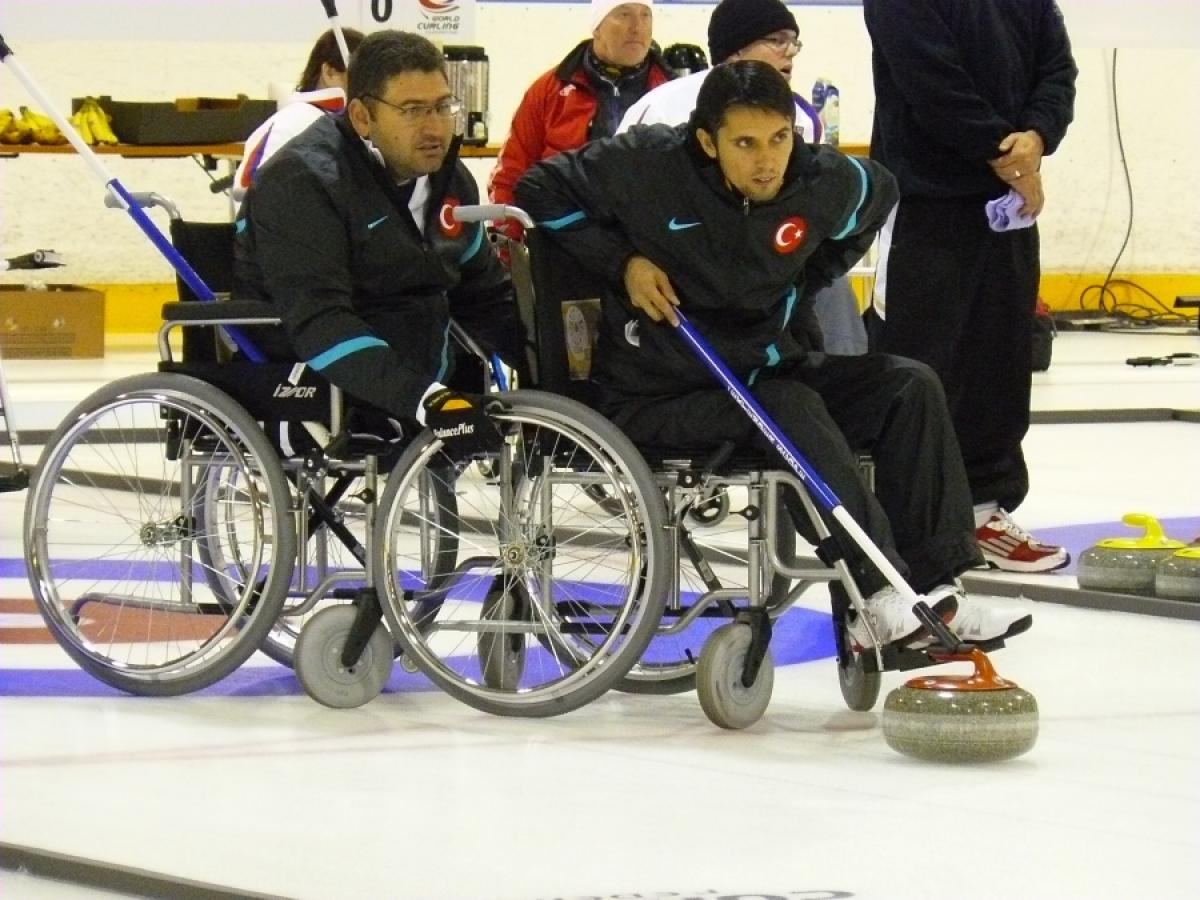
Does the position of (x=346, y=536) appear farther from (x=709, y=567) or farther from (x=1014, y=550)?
(x=1014, y=550)

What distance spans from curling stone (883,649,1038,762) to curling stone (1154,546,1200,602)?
1.15 m

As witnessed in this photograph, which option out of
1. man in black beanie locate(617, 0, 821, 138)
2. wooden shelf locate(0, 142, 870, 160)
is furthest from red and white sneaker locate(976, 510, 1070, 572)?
wooden shelf locate(0, 142, 870, 160)

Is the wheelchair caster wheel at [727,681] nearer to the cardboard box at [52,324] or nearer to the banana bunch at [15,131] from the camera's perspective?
the banana bunch at [15,131]

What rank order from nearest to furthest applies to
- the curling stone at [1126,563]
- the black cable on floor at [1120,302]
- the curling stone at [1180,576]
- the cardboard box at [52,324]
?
1. the curling stone at [1180,576]
2. the curling stone at [1126,563]
3. the cardboard box at [52,324]
4. the black cable on floor at [1120,302]

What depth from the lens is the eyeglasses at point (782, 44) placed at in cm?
393

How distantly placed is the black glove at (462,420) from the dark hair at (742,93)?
50 cm

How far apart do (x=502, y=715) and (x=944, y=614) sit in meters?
0.62

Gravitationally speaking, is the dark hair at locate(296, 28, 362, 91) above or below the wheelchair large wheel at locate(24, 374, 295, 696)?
above

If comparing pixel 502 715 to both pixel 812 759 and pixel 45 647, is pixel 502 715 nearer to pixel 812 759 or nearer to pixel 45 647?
pixel 812 759

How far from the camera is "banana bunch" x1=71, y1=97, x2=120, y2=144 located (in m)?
8.31

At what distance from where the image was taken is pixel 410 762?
8.81ft

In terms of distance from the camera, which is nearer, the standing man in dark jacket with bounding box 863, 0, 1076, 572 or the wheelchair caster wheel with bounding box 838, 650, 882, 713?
the wheelchair caster wheel with bounding box 838, 650, 882, 713

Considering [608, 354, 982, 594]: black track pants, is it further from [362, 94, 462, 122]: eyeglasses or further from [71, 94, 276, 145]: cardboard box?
[71, 94, 276, 145]: cardboard box

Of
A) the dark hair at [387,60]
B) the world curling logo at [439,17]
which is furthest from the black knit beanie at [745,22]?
the world curling logo at [439,17]
